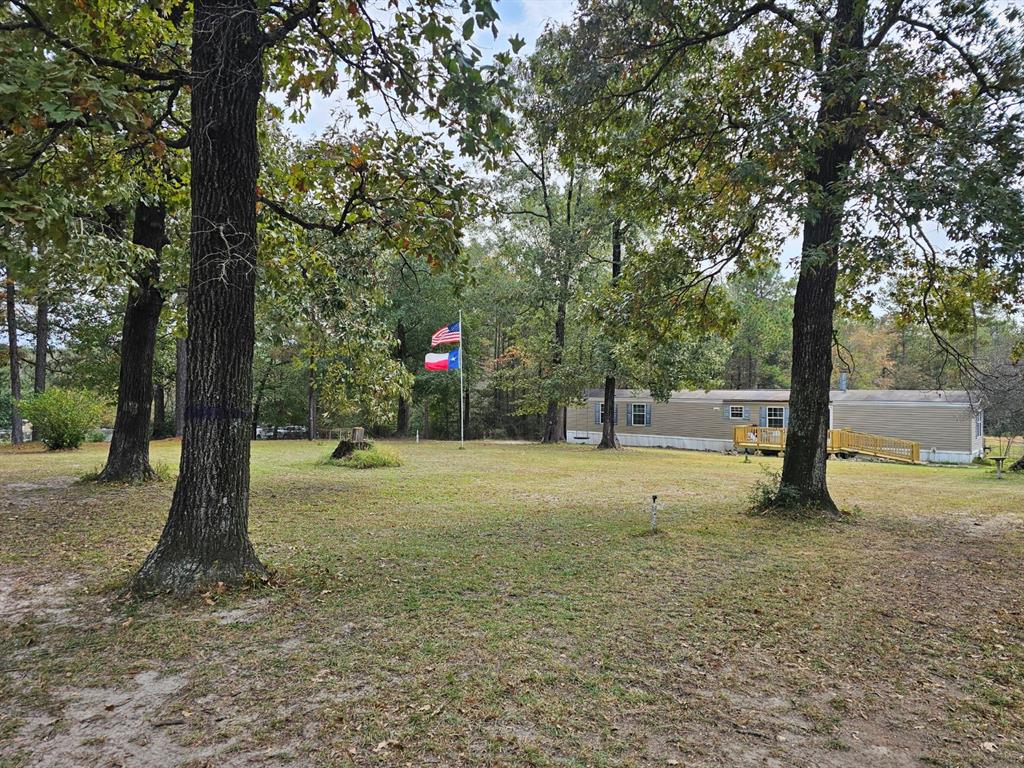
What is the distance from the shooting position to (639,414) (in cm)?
2898

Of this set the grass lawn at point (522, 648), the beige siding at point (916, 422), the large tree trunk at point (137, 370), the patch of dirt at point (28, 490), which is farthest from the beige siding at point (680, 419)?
the patch of dirt at point (28, 490)

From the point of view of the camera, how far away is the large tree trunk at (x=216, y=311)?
395 cm

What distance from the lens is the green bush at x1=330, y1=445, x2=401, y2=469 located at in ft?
42.0

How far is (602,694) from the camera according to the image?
2654 mm

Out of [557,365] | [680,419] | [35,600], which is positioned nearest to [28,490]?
[35,600]

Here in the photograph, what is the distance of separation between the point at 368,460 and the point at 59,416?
27.9ft

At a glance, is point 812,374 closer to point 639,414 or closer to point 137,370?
point 137,370

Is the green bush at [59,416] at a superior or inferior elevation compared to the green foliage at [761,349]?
inferior

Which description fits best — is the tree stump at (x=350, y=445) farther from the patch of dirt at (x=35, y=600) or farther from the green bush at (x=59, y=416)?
the patch of dirt at (x=35, y=600)

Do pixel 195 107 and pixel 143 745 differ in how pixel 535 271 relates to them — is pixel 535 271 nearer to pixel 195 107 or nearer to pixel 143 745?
Result: pixel 195 107

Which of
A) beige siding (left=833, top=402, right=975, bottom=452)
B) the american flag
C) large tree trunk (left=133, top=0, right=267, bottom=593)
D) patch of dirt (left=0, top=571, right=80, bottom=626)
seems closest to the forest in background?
beige siding (left=833, top=402, right=975, bottom=452)

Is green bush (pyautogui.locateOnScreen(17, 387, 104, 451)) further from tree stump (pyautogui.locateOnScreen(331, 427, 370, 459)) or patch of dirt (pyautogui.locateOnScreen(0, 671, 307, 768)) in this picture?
patch of dirt (pyautogui.locateOnScreen(0, 671, 307, 768))

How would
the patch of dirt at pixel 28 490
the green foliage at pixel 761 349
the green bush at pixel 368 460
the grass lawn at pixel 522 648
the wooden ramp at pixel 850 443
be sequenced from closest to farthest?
the grass lawn at pixel 522 648 < the patch of dirt at pixel 28 490 < the green bush at pixel 368 460 < the wooden ramp at pixel 850 443 < the green foliage at pixel 761 349

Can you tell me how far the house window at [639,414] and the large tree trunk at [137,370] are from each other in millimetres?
23512
